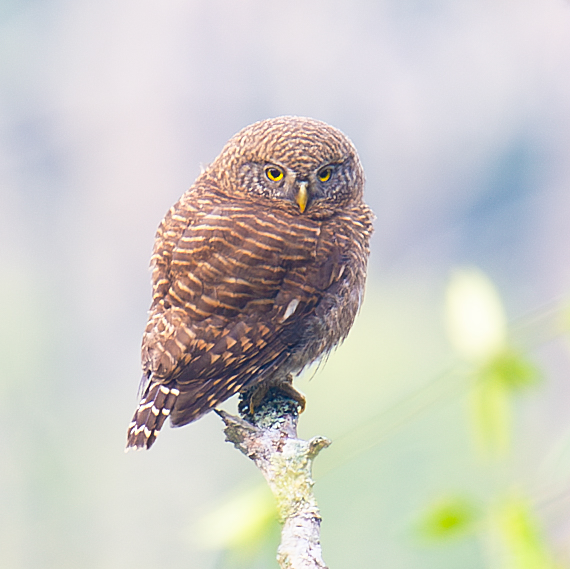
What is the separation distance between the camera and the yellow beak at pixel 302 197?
148cm

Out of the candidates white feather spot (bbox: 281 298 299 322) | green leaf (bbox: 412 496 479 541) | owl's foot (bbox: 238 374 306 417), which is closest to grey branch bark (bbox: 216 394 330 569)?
owl's foot (bbox: 238 374 306 417)

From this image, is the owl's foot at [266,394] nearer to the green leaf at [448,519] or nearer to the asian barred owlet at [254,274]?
the asian barred owlet at [254,274]

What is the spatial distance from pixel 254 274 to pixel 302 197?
0.26m

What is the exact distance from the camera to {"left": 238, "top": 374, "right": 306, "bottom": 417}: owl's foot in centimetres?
142

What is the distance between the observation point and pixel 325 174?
5.19ft

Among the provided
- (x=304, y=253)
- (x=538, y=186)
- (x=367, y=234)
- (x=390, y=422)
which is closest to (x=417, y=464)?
(x=367, y=234)

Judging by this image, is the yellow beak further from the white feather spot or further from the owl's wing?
the white feather spot

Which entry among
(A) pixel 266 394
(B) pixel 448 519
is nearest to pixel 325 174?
(A) pixel 266 394

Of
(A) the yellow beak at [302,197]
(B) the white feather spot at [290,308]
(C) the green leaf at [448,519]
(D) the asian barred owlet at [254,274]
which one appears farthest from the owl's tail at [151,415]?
(C) the green leaf at [448,519]

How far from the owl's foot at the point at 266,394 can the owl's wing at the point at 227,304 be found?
65 millimetres

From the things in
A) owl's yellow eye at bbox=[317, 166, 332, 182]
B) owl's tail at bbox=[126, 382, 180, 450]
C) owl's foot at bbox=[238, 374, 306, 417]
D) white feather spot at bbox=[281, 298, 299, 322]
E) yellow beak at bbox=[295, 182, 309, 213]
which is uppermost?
owl's yellow eye at bbox=[317, 166, 332, 182]

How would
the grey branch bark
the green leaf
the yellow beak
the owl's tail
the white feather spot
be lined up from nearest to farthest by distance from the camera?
the green leaf, the grey branch bark, the owl's tail, the white feather spot, the yellow beak

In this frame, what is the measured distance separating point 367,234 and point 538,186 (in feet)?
20.5

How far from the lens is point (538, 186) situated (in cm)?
723
